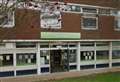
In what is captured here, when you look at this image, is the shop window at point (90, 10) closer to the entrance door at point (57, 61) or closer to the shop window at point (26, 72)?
the entrance door at point (57, 61)

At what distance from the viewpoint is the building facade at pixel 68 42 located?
25406 millimetres

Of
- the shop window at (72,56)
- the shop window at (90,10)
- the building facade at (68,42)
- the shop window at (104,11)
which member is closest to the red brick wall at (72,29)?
the building facade at (68,42)

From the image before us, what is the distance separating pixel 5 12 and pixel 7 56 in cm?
1771

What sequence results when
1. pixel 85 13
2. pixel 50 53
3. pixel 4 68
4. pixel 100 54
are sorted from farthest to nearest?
pixel 100 54
pixel 85 13
pixel 50 53
pixel 4 68

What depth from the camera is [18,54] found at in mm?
26016

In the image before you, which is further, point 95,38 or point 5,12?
point 95,38

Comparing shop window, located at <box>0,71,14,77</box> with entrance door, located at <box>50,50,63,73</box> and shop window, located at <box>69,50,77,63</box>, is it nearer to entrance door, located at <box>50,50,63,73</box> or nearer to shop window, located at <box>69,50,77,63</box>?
entrance door, located at <box>50,50,63,73</box>

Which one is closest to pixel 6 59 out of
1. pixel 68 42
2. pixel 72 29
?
pixel 68 42

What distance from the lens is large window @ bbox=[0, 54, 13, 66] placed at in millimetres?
24953

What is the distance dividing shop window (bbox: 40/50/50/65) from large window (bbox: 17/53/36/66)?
2.76 feet

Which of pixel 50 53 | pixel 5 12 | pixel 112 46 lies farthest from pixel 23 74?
pixel 5 12

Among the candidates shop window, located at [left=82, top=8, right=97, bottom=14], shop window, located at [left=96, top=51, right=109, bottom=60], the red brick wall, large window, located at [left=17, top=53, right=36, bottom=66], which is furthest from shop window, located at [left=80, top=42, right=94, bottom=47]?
large window, located at [left=17, top=53, right=36, bottom=66]

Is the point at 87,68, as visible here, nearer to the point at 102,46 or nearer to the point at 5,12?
the point at 102,46

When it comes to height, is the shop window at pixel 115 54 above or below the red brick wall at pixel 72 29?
below
